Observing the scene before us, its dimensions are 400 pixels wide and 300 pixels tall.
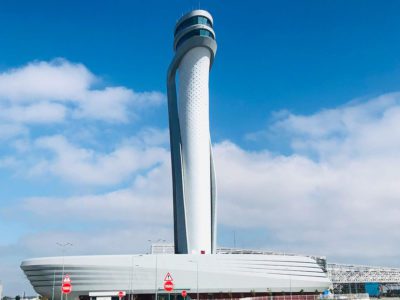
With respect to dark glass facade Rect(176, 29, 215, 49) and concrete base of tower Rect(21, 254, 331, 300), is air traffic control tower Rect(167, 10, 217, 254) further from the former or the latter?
concrete base of tower Rect(21, 254, 331, 300)

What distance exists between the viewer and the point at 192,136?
96.6 m

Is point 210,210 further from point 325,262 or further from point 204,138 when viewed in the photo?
point 325,262

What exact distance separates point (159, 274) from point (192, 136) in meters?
32.3

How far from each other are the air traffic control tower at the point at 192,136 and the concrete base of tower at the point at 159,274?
6.84 m

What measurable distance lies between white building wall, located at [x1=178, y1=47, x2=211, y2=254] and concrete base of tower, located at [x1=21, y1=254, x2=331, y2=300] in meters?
7.25

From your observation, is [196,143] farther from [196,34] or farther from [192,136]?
[196,34]

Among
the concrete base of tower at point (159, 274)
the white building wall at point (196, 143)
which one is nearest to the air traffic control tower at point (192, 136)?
the white building wall at point (196, 143)

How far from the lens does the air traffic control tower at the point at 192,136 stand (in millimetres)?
93438

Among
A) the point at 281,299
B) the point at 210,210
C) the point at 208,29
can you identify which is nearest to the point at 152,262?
the point at 210,210

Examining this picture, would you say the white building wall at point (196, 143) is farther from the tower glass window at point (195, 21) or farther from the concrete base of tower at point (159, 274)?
the concrete base of tower at point (159, 274)

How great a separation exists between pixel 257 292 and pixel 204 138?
3670cm

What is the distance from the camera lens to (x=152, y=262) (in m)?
83.6

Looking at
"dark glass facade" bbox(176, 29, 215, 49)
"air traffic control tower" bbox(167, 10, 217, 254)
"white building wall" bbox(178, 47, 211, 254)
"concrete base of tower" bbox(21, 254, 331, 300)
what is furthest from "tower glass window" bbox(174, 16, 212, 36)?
"concrete base of tower" bbox(21, 254, 331, 300)

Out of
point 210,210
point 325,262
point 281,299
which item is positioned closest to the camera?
point 281,299
